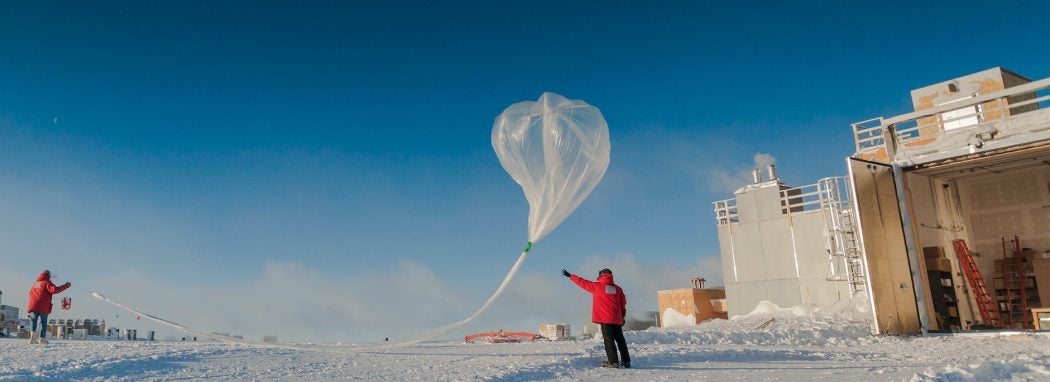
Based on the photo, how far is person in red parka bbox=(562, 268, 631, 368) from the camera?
823 cm

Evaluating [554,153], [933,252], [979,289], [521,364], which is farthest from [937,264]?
[521,364]

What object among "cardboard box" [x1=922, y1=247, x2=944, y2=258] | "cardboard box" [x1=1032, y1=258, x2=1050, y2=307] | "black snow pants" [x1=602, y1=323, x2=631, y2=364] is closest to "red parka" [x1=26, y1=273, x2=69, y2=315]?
"black snow pants" [x1=602, y1=323, x2=631, y2=364]

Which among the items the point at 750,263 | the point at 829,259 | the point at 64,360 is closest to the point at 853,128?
the point at 829,259

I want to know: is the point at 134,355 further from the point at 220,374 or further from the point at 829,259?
the point at 829,259

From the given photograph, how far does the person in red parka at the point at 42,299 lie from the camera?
11898 mm

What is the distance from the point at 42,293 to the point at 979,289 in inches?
902

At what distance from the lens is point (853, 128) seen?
18.4 meters

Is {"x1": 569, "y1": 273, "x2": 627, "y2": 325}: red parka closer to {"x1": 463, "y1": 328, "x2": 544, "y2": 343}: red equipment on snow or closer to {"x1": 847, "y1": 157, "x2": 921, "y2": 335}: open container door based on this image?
{"x1": 463, "y1": 328, "x2": 544, "y2": 343}: red equipment on snow

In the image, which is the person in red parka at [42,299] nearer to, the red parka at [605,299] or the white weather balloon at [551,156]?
the white weather balloon at [551,156]

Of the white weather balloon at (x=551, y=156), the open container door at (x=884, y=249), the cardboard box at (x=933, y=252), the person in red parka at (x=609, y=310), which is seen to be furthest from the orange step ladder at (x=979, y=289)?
the white weather balloon at (x=551, y=156)

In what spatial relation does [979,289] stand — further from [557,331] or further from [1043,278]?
[557,331]

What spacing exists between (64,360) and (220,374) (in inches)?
97.5

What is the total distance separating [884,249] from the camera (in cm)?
1552

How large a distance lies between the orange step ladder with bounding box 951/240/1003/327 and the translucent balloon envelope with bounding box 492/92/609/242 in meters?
16.1
